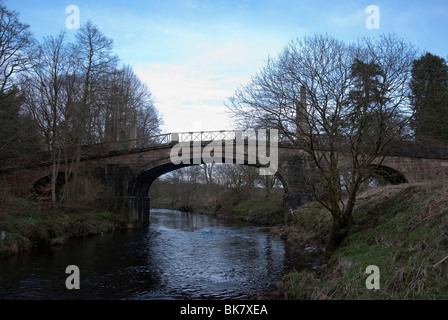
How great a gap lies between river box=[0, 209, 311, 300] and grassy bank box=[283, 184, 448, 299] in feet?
4.21

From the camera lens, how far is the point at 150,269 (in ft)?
31.0

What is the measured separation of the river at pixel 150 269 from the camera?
23.5ft

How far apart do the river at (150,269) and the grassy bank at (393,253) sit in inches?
50.6

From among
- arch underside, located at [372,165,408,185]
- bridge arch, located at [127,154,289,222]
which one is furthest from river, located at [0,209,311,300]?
bridge arch, located at [127,154,289,222]

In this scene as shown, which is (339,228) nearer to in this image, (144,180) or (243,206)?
(144,180)

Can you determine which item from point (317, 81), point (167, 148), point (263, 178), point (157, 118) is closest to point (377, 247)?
point (317, 81)

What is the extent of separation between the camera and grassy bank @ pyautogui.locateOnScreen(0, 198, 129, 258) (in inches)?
444

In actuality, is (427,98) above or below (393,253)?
above

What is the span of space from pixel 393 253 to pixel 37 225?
12407 mm

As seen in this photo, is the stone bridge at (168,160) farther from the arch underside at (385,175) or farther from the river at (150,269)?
the river at (150,269)

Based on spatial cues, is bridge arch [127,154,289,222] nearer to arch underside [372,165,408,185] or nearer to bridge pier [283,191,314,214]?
bridge pier [283,191,314,214]

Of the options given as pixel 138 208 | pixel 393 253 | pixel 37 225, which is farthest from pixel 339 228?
pixel 138 208

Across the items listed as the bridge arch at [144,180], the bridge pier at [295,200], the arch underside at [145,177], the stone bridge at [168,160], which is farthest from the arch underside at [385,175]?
the arch underside at [145,177]
